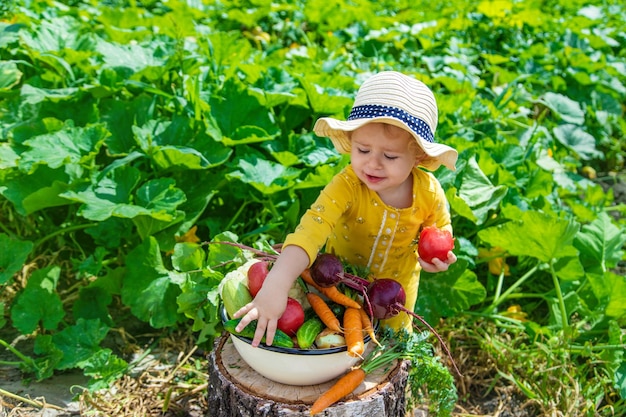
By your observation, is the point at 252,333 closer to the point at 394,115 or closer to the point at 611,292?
the point at 394,115

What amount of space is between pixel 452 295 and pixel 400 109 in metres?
1.18

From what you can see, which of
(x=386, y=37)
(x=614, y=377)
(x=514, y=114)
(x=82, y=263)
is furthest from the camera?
(x=386, y=37)

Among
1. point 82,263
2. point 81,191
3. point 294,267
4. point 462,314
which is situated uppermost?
point 294,267

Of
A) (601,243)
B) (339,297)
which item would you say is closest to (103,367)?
(339,297)

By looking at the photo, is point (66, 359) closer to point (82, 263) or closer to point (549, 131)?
point (82, 263)

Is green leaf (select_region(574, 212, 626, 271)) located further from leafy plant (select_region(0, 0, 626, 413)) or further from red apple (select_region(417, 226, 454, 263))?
red apple (select_region(417, 226, 454, 263))

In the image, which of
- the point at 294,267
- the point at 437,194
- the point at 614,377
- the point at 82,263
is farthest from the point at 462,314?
the point at 82,263

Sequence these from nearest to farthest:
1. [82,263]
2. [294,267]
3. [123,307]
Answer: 1. [294,267]
2. [82,263]
3. [123,307]

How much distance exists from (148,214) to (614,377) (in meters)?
1.90

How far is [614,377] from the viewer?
2582 mm

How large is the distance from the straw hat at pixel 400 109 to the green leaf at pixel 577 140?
99.1 inches

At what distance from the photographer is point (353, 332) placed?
1.97 metres

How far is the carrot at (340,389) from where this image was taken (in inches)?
76.4

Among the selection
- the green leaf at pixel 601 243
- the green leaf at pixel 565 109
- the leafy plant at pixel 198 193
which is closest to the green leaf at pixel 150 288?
the leafy plant at pixel 198 193
